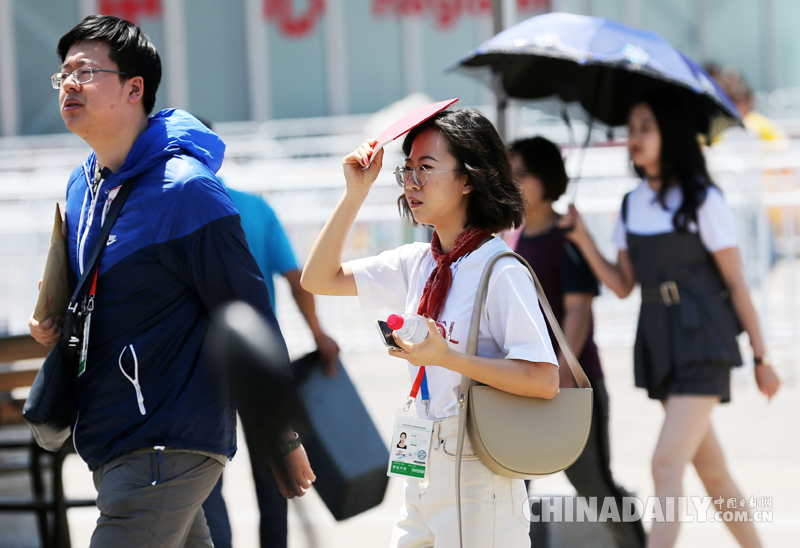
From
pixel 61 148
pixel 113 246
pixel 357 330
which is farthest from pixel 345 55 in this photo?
pixel 113 246

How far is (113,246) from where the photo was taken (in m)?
2.49

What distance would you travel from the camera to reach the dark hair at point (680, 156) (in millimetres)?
3727

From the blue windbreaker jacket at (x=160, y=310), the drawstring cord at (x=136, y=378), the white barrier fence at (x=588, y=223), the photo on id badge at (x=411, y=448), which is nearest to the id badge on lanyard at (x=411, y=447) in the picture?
the photo on id badge at (x=411, y=448)

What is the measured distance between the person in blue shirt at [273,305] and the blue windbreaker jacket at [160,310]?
3.27 feet

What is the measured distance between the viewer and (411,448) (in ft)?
7.68

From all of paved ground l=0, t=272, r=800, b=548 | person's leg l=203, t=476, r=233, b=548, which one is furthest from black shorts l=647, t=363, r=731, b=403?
person's leg l=203, t=476, r=233, b=548

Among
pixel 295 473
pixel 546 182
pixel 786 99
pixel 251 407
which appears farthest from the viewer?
pixel 786 99

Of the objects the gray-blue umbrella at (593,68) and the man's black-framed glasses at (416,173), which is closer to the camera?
the man's black-framed glasses at (416,173)

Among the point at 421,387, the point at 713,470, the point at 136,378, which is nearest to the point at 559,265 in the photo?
the point at 713,470

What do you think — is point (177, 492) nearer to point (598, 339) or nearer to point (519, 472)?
point (519, 472)

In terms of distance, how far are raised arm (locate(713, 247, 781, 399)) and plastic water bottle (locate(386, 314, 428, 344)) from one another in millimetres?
1956

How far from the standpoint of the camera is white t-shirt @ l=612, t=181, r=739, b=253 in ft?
12.1

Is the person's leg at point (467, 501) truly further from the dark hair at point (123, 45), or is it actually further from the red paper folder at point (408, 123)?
the dark hair at point (123, 45)

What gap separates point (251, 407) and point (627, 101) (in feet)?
10.0
